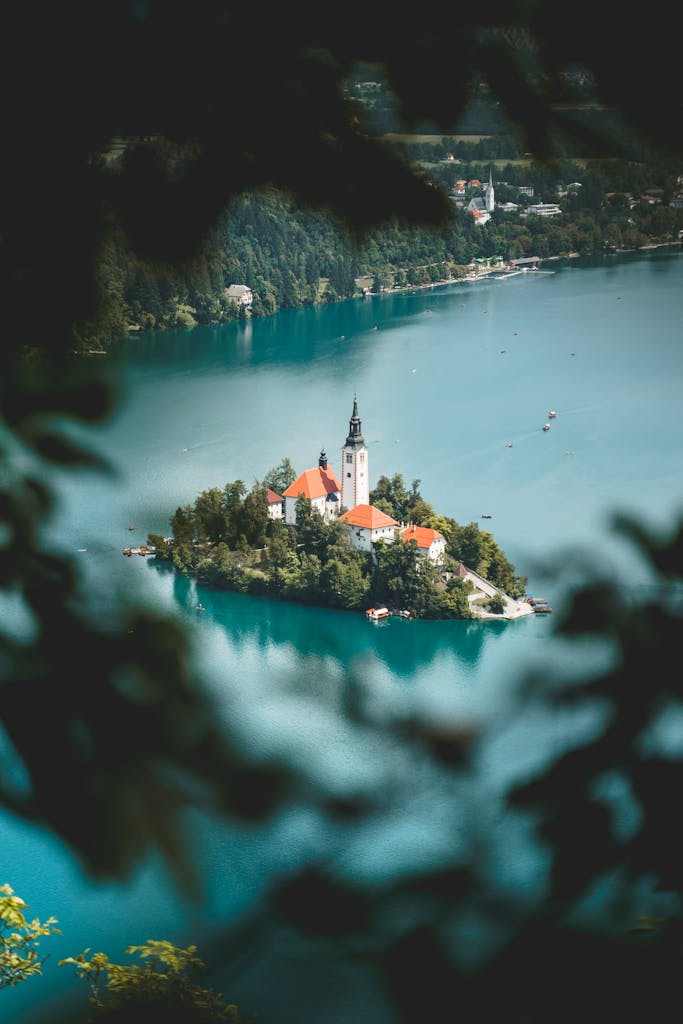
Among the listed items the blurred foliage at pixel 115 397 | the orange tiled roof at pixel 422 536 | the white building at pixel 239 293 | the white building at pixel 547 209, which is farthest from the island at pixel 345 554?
the blurred foliage at pixel 115 397

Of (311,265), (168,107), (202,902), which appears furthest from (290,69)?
(311,265)

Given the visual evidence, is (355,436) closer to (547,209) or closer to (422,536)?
(422,536)

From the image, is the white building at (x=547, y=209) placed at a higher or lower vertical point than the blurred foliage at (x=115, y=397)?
higher

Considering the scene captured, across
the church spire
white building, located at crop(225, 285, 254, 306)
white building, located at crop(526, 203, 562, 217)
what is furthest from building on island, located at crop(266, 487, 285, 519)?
white building, located at crop(526, 203, 562, 217)

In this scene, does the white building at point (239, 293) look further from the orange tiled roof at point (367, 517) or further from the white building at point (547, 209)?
the white building at point (547, 209)

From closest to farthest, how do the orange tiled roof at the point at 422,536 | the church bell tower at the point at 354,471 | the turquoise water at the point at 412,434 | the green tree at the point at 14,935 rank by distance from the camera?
1. the green tree at the point at 14,935
2. the turquoise water at the point at 412,434
3. the orange tiled roof at the point at 422,536
4. the church bell tower at the point at 354,471

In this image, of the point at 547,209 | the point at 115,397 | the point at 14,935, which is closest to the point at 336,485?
the point at 14,935

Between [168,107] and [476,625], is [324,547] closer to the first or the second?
[476,625]

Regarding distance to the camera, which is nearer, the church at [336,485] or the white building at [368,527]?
the white building at [368,527]
